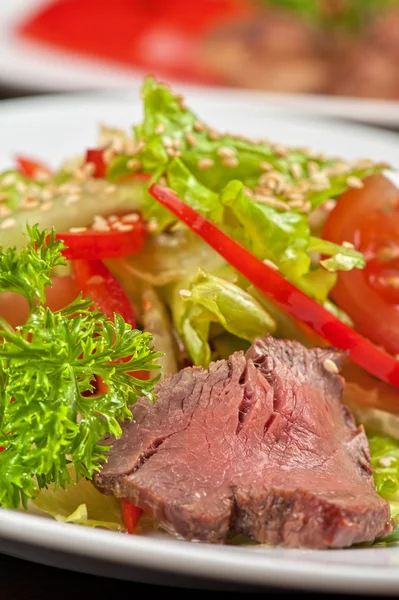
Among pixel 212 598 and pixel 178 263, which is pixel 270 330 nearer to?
pixel 178 263

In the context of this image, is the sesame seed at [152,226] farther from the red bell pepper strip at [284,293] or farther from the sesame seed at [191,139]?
the sesame seed at [191,139]

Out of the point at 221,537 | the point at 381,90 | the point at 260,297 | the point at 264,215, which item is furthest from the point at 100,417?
the point at 381,90

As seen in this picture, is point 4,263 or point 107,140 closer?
point 4,263

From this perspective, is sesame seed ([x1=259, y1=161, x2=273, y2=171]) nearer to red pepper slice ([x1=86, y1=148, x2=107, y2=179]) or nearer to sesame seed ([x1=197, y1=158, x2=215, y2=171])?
sesame seed ([x1=197, y1=158, x2=215, y2=171])

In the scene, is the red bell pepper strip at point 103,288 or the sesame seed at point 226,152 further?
the sesame seed at point 226,152

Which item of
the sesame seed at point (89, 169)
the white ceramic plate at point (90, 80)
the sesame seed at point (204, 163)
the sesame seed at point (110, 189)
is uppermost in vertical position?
the sesame seed at point (204, 163)

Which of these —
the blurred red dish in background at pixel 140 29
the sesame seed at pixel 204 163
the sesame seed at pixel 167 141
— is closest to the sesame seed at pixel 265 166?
the sesame seed at pixel 204 163

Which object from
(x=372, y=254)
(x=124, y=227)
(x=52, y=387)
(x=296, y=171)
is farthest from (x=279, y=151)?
(x=52, y=387)
